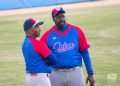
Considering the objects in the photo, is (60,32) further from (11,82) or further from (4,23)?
(4,23)

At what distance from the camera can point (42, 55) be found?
6.86 metres

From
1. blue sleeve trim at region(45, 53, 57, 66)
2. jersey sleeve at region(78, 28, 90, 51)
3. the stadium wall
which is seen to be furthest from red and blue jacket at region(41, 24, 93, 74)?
the stadium wall

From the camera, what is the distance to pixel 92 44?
1730 centimetres

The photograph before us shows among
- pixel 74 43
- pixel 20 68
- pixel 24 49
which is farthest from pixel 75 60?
pixel 20 68

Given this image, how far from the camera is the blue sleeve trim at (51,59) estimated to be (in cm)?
688

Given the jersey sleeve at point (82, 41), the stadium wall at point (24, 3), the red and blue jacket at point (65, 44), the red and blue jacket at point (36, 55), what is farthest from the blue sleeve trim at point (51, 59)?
the stadium wall at point (24, 3)

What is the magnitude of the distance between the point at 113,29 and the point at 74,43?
14.4 m

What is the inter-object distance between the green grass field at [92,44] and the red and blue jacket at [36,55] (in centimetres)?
441

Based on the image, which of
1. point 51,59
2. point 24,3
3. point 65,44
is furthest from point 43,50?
point 24,3

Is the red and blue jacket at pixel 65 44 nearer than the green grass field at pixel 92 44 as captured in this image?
Yes

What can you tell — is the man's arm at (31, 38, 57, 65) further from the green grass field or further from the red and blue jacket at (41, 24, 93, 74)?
the green grass field

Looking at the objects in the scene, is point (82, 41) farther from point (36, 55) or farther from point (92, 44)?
point (92, 44)

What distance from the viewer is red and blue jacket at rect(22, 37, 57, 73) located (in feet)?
22.4

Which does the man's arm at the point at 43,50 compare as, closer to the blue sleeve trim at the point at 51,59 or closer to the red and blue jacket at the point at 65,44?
the blue sleeve trim at the point at 51,59
